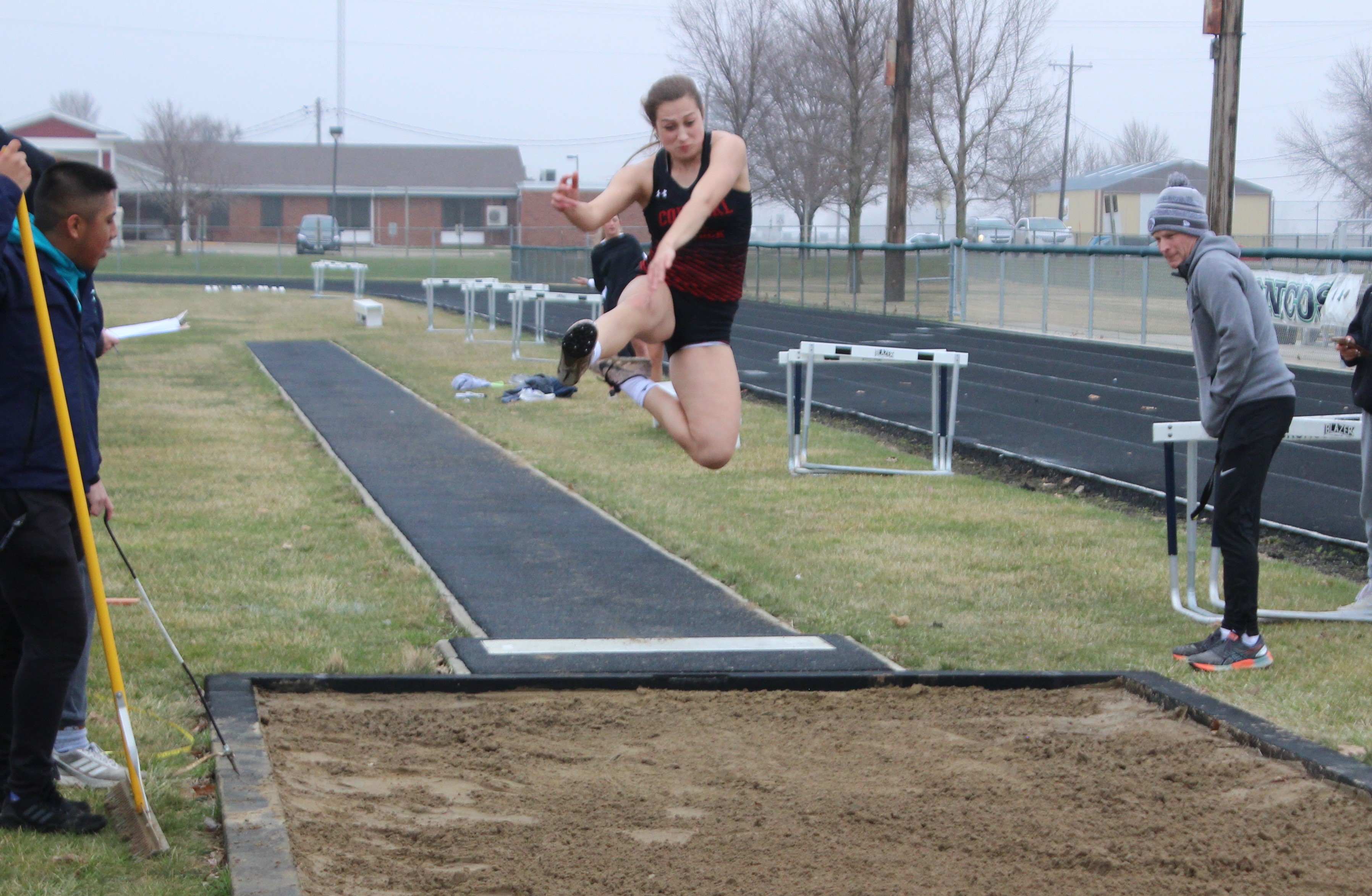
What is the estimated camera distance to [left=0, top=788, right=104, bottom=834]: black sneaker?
4148 millimetres

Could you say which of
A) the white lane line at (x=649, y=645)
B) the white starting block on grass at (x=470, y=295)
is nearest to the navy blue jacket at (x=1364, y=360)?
the white lane line at (x=649, y=645)

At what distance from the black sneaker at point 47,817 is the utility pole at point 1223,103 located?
17.3m

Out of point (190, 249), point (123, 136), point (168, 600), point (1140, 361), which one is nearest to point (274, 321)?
point (1140, 361)

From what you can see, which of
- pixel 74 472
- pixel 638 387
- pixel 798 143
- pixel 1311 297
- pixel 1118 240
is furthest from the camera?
pixel 798 143

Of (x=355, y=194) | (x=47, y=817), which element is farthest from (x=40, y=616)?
(x=355, y=194)

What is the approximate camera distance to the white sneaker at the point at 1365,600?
280 inches

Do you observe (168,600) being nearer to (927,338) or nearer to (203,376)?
(203,376)

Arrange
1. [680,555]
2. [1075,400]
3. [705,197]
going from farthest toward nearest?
[1075,400] → [680,555] → [705,197]

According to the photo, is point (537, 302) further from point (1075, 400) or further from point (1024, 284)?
point (1024, 284)

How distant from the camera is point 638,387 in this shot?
612 centimetres

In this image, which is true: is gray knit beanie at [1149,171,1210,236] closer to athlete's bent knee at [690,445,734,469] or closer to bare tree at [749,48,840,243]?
athlete's bent knee at [690,445,734,469]

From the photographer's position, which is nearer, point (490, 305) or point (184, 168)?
point (490, 305)

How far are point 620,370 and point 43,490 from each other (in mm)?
2662

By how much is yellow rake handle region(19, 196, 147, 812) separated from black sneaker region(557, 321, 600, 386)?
6.30 feet
